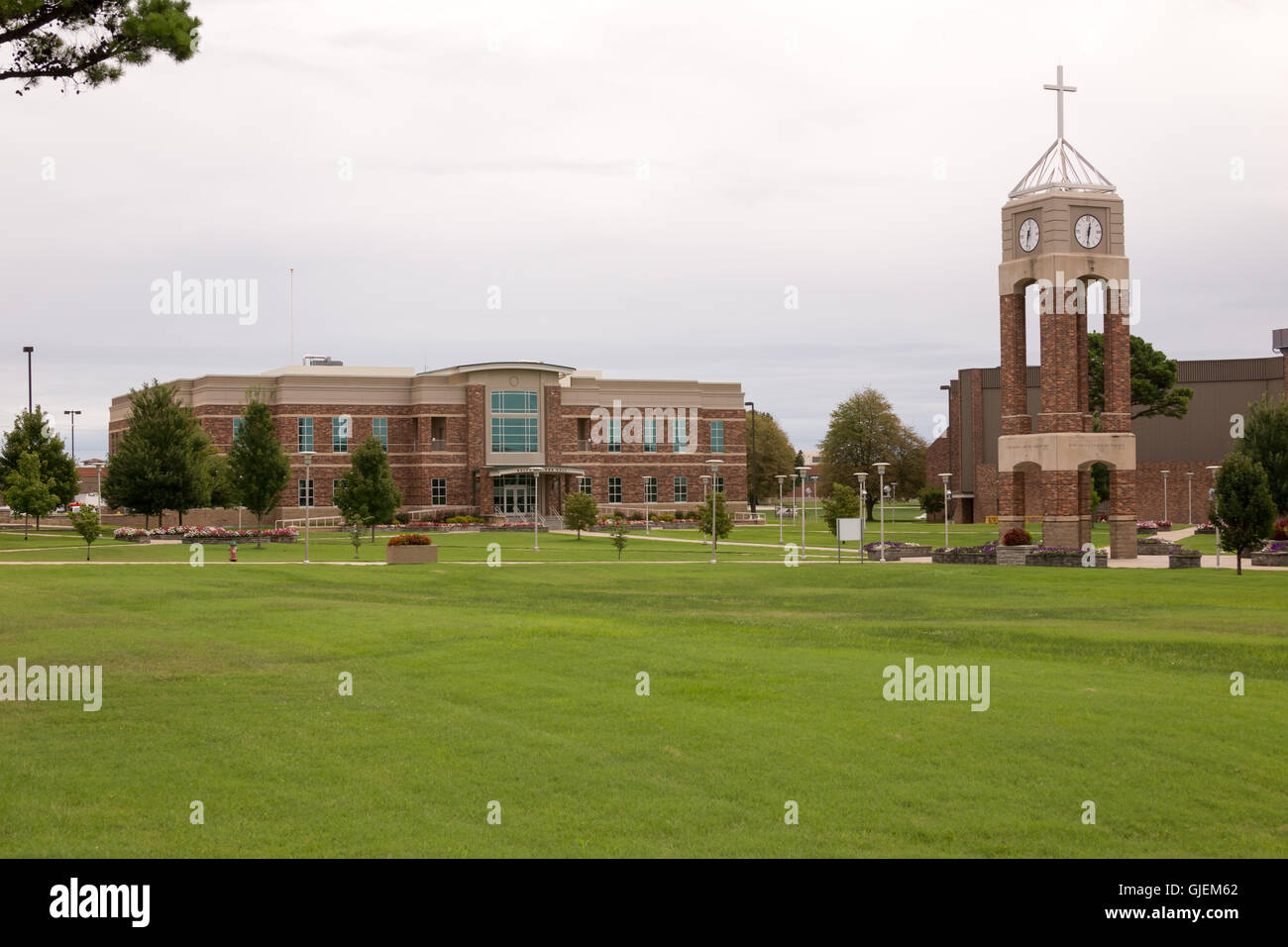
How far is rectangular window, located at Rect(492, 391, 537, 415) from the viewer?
82.2 metres

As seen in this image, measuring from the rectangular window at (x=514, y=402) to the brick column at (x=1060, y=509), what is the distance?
43.6 meters

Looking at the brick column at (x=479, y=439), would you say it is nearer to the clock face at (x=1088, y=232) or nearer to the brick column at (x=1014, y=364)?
the brick column at (x=1014, y=364)

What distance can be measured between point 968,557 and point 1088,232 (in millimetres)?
13428

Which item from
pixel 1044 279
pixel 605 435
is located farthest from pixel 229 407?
pixel 1044 279

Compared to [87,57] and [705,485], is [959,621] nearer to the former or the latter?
[87,57]

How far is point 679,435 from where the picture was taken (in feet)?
290

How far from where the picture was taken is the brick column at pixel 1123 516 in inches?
1777

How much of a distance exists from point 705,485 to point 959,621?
6430 centimetres

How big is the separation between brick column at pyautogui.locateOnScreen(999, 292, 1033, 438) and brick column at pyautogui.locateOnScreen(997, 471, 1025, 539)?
185 centimetres

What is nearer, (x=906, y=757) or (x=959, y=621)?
(x=906, y=757)

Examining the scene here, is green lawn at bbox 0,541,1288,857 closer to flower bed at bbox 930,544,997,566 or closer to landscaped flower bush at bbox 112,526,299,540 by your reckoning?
flower bed at bbox 930,544,997,566

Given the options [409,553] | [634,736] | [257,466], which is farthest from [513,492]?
[634,736]
